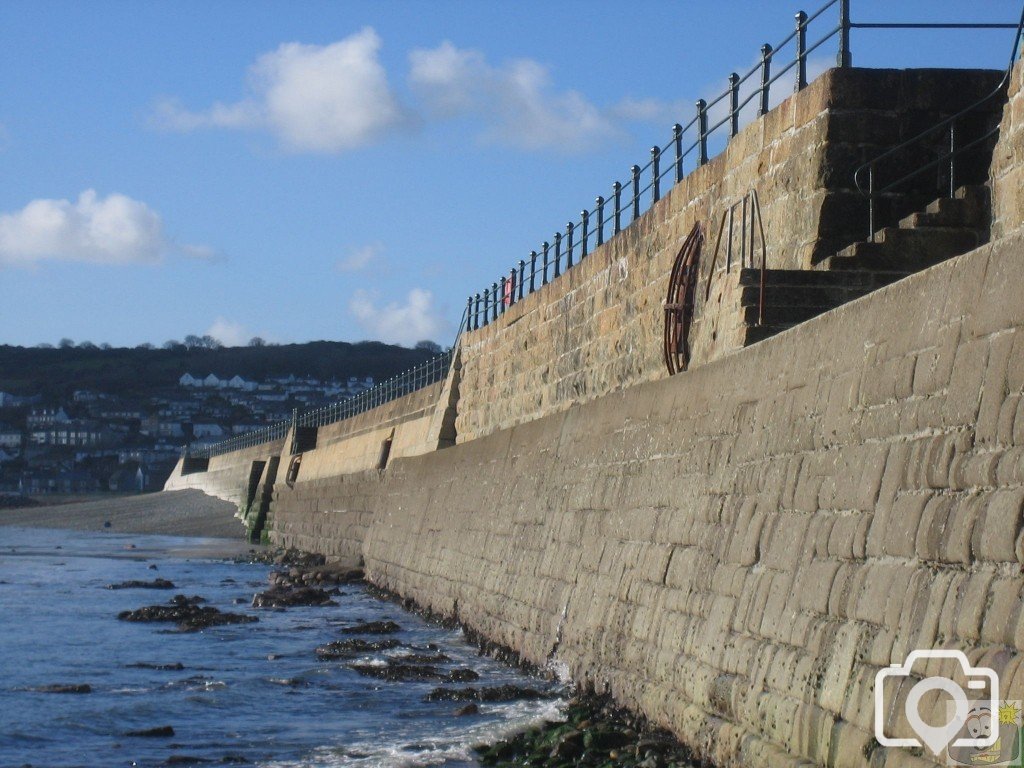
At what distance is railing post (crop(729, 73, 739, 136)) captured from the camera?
13.8 metres

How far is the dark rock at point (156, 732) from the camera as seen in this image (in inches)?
444

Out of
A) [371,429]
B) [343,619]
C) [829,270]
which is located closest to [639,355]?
[829,270]

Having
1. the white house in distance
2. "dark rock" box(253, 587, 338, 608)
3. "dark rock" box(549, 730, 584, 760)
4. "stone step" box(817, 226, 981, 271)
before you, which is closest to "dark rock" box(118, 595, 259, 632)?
"dark rock" box(253, 587, 338, 608)

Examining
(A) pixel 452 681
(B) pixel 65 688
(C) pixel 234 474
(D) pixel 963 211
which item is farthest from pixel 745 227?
(C) pixel 234 474

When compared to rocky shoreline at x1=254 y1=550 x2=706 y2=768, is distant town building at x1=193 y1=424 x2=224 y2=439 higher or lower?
higher

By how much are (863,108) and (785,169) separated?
876 mm

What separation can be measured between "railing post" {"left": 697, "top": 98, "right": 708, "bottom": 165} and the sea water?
5.58 meters

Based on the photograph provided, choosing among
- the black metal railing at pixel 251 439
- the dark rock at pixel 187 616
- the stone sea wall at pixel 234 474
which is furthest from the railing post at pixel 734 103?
the black metal railing at pixel 251 439

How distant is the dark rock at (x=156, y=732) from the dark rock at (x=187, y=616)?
8.05m

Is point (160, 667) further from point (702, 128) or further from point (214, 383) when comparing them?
point (214, 383)

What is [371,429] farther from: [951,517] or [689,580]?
[951,517]

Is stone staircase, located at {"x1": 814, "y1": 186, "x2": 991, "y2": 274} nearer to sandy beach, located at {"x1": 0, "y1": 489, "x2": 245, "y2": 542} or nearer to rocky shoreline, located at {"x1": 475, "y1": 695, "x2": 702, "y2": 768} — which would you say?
rocky shoreline, located at {"x1": 475, "y1": 695, "x2": 702, "y2": 768}

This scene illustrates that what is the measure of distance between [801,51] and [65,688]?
9.03 metres

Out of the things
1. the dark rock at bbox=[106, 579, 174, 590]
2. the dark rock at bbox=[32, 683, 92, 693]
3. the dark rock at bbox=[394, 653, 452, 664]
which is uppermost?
the dark rock at bbox=[394, 653, 452, 664]
